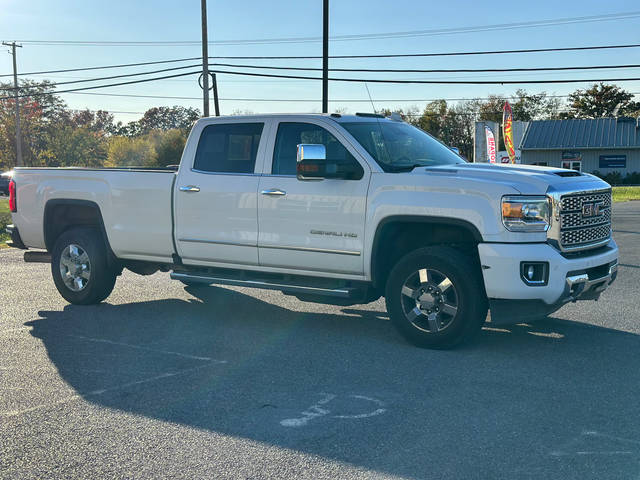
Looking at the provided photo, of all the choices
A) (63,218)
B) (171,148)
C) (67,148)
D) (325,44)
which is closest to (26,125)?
(67,148)

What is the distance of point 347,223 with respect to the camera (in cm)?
703

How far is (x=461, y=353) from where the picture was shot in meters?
6.57

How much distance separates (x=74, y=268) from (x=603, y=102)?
9465 centimetres

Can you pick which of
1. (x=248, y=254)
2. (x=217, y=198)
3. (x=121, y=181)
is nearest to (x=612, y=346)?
(x=248, y=254)

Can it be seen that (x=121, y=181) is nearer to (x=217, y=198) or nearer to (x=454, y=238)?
(x=217, y=198)

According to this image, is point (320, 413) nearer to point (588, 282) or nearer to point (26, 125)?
point (588, 282)

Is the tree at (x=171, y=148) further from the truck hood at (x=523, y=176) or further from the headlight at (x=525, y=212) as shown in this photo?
the headlight at (x=525, y=212)

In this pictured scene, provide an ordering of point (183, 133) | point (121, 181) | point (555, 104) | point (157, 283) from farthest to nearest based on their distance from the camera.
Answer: point (555, 104) < point (183, 133) < point (157, 283) < point (121, 181)

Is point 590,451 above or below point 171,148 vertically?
below

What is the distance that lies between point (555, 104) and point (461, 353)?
341 ft

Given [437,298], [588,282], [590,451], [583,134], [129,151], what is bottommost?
[590,451]

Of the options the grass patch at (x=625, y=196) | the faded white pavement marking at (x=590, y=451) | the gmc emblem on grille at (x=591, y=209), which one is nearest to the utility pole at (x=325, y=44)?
the grass patch at (x=625, y=196)

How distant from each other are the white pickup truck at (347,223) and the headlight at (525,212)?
0.03 ft

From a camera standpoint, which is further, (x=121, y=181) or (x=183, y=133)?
(x=183, y=133)
